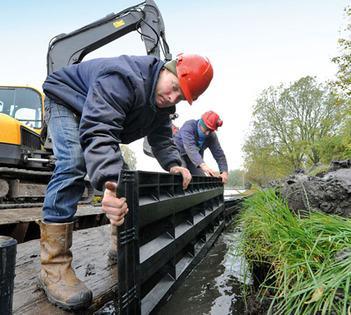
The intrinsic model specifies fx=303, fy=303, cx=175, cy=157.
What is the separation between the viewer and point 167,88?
210 cm

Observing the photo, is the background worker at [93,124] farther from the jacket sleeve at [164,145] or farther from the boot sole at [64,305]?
the jacket sleeve at [164,145]

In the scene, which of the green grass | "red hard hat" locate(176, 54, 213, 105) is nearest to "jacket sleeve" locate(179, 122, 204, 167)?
the green grass

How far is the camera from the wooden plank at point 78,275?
1.68 m

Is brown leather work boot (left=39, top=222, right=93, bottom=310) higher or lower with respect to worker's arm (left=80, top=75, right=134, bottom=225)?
lower

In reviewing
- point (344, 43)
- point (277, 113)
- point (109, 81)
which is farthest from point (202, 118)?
point (277, 113)

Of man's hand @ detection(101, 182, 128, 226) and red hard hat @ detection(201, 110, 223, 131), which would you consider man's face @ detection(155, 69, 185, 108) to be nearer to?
man's hand @ detection(101, 182, 128, 226)

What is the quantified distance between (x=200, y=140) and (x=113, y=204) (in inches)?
187

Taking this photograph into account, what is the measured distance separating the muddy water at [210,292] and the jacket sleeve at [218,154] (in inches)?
131

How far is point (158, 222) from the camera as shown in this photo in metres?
2.42

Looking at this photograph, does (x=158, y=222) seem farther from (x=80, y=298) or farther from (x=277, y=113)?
(x=277, y=113)

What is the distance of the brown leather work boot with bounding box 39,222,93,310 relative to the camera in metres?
1.71

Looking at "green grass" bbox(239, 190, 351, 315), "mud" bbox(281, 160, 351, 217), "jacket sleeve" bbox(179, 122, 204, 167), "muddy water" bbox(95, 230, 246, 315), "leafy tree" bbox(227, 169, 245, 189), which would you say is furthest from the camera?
"leafy tree" bbox(227, 169, 245, 189)

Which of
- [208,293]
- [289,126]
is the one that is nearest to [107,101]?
[208,293]

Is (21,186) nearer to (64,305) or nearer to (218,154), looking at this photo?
(218,154)
